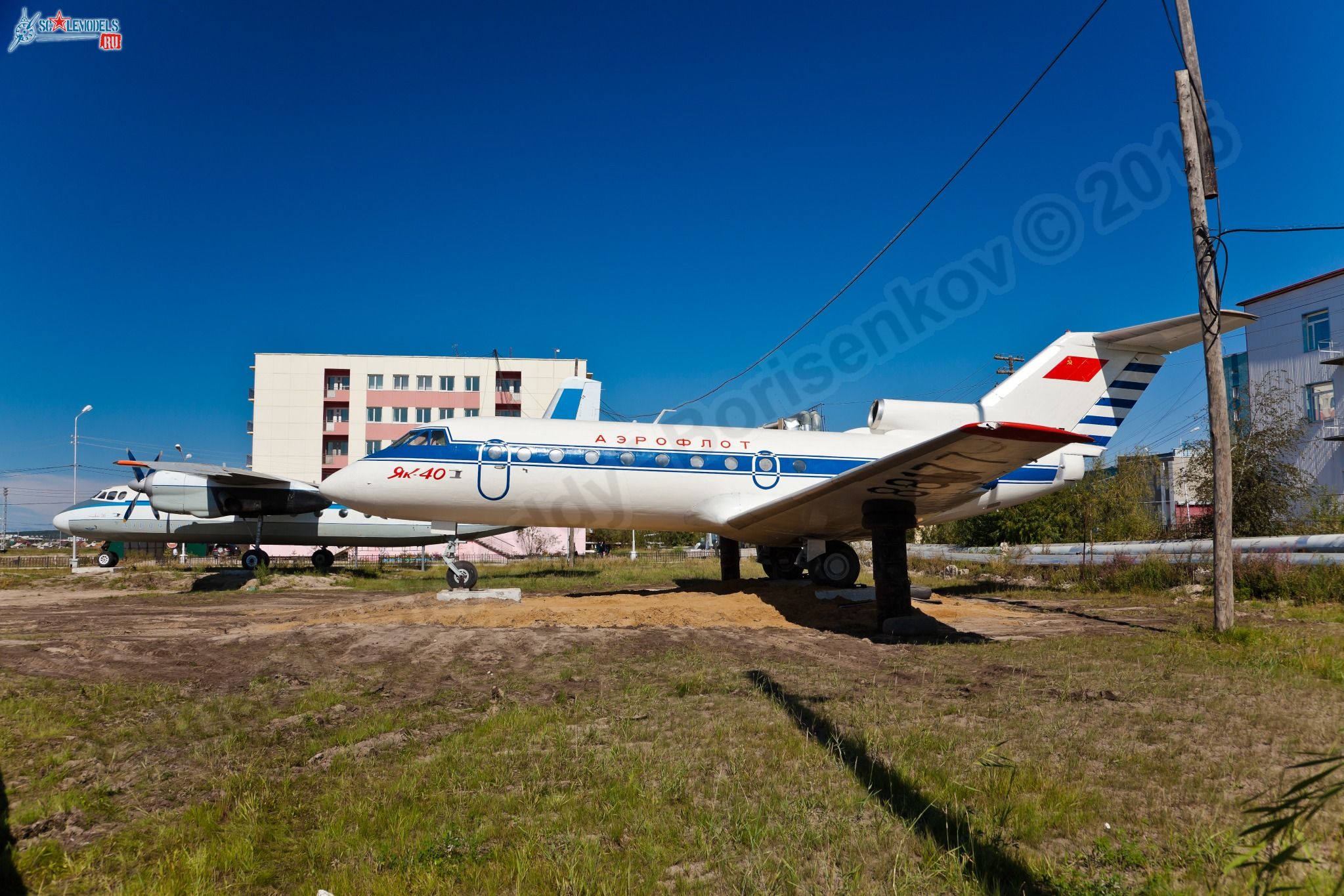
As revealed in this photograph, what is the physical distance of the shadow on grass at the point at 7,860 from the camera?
3.02 metres

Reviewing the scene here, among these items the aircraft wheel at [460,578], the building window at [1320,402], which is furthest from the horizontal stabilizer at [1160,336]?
the building window at [1320,402]

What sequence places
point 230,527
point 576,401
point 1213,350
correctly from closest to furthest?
point 1213,350, point 576,401, point 230,527

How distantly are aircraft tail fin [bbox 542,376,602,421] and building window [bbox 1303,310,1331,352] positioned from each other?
130 ft

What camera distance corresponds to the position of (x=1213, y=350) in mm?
11094

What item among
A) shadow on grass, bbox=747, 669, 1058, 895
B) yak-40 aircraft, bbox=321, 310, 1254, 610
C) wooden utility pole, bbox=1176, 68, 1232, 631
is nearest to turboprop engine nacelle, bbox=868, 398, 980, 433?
yak-40 aircraft, bbox=321, 310, 1254, 610

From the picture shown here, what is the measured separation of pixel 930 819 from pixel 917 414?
529 inches

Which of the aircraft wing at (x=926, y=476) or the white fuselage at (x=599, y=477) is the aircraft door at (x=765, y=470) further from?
the aircraft wing at (x=926, y=476)

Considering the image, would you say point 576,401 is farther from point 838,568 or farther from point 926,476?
point 926,476

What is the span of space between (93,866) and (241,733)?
2024mm

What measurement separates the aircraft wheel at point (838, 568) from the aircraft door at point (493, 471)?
6644mm

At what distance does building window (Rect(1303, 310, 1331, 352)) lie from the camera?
126ft

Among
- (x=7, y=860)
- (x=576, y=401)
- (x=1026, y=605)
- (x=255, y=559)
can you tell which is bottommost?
(x=1026, y=605)

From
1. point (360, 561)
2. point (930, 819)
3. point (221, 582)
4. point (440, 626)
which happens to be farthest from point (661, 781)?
point (360, 561)

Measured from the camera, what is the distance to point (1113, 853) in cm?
334
